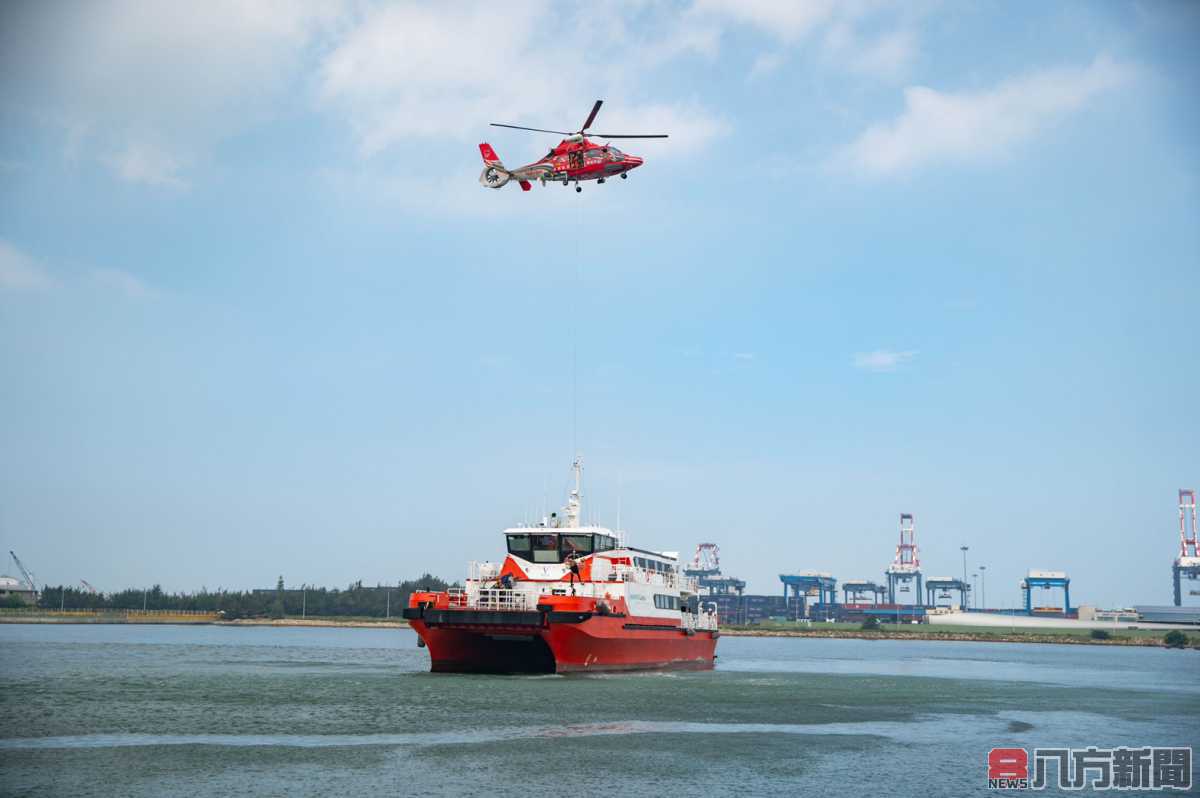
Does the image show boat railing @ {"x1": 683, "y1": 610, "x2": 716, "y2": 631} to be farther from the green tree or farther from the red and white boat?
the green tree

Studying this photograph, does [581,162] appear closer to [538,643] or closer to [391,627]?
[538,643]

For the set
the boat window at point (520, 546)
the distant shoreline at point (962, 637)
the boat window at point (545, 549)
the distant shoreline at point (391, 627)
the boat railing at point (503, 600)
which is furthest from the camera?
the distant shoreline at point (962, 637)

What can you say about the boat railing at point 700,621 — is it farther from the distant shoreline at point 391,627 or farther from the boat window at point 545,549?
the distant shoreline at point 391,627

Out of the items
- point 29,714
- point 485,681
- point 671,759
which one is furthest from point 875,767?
point 29,714

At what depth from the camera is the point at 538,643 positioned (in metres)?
45.1

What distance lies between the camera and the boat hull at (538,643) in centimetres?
4284

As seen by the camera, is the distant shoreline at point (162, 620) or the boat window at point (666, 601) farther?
the distant shoreline at point (162, 620)

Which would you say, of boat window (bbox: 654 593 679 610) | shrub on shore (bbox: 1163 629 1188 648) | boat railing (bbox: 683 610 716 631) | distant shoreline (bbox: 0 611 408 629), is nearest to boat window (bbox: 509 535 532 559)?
boat window (bbox: 654 593 679 610)

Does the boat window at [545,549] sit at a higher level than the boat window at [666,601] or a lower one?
higher

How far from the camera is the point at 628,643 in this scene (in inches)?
1865

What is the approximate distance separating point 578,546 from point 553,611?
6.27 meters

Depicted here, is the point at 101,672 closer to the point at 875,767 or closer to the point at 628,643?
the point at 628,643

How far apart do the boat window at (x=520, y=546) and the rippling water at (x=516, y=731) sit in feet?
21.0

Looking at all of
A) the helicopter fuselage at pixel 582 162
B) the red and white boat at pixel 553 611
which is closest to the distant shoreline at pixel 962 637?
the red and white boat at pixel 553 611
